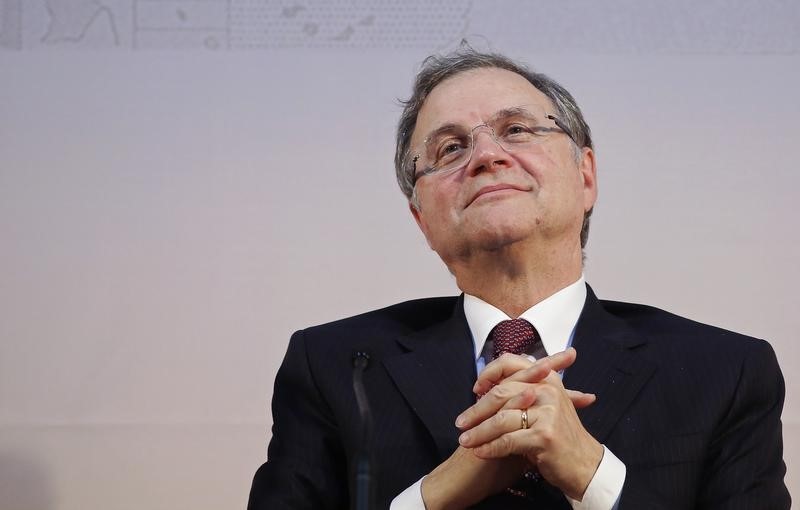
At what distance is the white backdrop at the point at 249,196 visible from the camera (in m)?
2.15

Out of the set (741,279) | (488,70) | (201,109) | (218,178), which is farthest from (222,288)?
(741,279)

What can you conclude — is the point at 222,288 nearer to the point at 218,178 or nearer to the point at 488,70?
the point at 218,178

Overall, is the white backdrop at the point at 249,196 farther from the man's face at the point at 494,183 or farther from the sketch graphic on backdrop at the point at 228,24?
the man's face at the point at 494,183

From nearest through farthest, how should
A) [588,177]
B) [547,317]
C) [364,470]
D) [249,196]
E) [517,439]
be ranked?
[364,470] < [517,439] < [547,317] < [588,177] < [249,196]

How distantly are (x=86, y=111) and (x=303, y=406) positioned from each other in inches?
38.9

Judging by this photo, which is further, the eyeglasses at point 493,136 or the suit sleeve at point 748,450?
the eyeglasses at point 493,136

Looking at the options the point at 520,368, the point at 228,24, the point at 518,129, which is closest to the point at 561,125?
the point at 518,129

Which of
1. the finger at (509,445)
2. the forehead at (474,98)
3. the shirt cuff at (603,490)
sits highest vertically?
the forehead at (474,98)

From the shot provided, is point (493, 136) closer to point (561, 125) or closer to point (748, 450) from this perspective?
point (561, 125)

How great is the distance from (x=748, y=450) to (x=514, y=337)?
1.33ft

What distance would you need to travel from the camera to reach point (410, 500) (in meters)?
1.51

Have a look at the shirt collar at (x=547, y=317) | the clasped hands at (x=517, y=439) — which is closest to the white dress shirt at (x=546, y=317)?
the shirt collar at (x=547, y=317)

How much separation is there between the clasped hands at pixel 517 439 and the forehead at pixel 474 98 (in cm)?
58

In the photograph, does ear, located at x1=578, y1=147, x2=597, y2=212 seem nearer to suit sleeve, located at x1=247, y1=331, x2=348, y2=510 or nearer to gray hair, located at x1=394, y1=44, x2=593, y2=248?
gray hair, located at x1=394, y1=44, x2=593, y2=248
